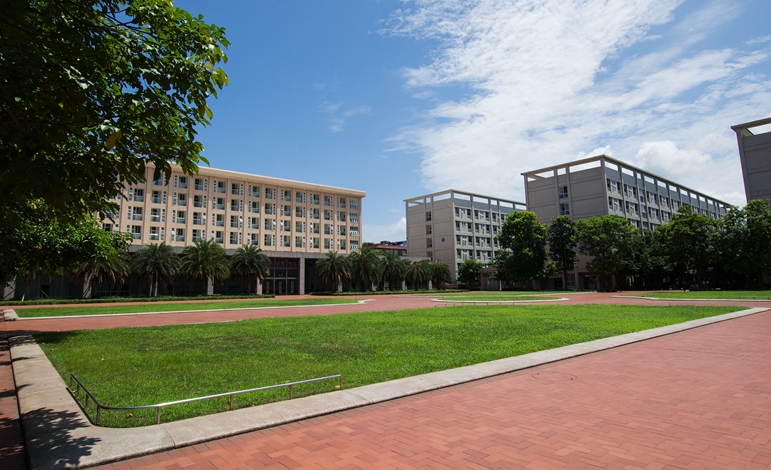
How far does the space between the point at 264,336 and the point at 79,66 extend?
10356mm

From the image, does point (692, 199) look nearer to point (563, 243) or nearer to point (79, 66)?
point (563, 243)

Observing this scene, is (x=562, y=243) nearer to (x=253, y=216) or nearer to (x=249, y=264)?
(x=249, y=264)

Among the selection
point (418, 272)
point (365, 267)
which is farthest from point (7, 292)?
point (418, 272)

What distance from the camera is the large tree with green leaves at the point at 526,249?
63.5 meters

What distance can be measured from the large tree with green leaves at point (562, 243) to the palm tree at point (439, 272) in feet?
54.5

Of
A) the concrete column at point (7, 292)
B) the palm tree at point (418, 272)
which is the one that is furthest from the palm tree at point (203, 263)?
the palm tree at point (418, 272)

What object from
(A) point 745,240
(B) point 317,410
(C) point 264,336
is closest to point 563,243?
(A) point 745,240

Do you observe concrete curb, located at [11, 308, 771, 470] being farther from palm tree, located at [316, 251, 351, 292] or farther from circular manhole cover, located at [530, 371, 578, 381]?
palm tree, located at [316, 251, 351, 292]

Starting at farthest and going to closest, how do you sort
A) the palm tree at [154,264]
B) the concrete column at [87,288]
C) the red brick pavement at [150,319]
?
1. the palm tree at [154,264]
2. the concrete column at [87,288]
3. the red brick pavement at [150,319]

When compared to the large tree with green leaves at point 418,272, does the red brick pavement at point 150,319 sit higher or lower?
lower

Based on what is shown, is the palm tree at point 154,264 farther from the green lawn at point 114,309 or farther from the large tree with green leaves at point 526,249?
the large tree with green leaves at point 526,249

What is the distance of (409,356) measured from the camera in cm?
946

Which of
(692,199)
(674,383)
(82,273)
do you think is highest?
(692,199)

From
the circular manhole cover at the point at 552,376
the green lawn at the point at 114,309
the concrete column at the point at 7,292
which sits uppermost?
the concrete column at the point at 7,292
